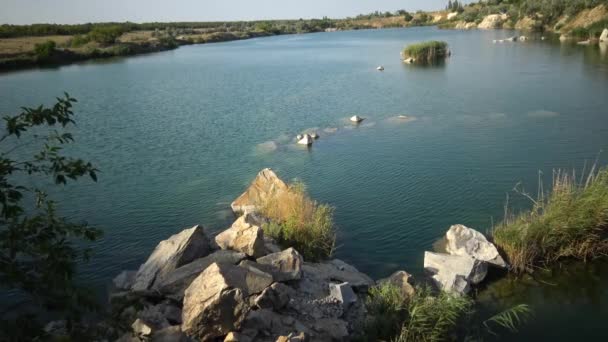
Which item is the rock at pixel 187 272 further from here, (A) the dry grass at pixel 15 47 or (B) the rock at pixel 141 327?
(A) the dry grass at pixel 15 47

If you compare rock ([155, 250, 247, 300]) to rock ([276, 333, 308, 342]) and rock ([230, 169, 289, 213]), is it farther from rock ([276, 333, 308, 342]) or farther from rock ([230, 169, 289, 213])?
rock ([230, 169, 289, 213])

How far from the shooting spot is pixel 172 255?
10.9m

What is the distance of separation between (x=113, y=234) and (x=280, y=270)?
7.66m

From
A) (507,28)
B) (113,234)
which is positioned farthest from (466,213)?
(507,28)

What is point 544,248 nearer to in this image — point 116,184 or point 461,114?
point 116,184

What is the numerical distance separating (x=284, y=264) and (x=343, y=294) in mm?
1367

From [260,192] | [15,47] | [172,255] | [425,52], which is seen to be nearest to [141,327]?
[172,255]

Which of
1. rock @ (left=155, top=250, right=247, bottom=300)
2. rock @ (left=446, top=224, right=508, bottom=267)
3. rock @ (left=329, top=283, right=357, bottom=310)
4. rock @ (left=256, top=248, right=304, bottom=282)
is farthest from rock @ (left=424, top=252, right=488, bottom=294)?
rock @ (left=155, top=250, right=247, bottom=300)

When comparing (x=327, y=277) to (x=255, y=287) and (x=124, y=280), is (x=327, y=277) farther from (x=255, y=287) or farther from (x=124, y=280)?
(x=124, y=280)

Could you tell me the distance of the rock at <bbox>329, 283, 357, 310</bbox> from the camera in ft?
31.6

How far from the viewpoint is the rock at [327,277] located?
394 inches

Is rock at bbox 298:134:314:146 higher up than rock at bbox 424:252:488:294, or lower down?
higher up

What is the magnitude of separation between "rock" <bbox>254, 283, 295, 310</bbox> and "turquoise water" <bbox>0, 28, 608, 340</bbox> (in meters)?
3.87

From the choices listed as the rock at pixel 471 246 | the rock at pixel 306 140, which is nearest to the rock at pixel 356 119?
the rock at pixel 306 140
